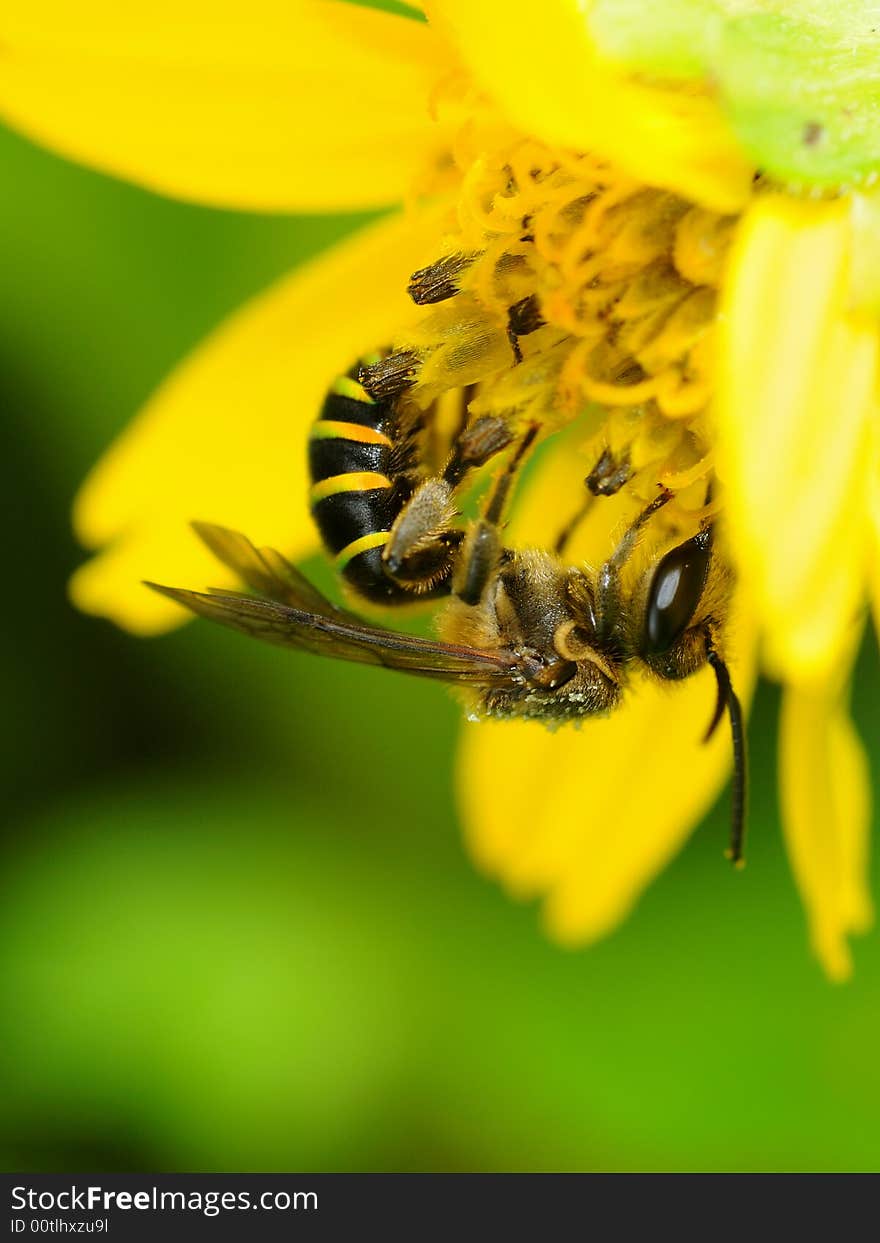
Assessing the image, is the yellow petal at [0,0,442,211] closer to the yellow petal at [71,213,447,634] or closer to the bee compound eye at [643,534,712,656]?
the yellow petal at [71,213,447,634]

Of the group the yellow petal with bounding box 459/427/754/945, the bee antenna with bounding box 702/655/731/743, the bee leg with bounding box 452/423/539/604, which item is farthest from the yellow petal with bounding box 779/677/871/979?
the bee leg with bounding box 452/423/539/604

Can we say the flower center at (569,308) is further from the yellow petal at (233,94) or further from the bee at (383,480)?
the yellow petal at (233,94)

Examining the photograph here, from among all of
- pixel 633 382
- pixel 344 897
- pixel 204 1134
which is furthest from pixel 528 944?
pixel 633 382

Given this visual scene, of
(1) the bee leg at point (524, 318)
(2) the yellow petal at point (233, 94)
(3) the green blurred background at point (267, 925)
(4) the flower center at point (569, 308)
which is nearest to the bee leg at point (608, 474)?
(4) the flower center at point (569, 308)

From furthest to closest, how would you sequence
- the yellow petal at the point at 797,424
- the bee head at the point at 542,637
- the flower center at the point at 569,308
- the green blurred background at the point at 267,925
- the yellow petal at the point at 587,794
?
the green blurred background at the point at 267,925 < the yellow petal at the point at 587,794 < the bee head at the point at 542,637 < the flower center at the point at 569,308 < the yellow petal at the point at 797,424

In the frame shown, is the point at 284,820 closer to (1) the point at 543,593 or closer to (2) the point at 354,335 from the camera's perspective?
(2) the point at 354,335

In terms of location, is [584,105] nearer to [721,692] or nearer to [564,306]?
[564,306]
